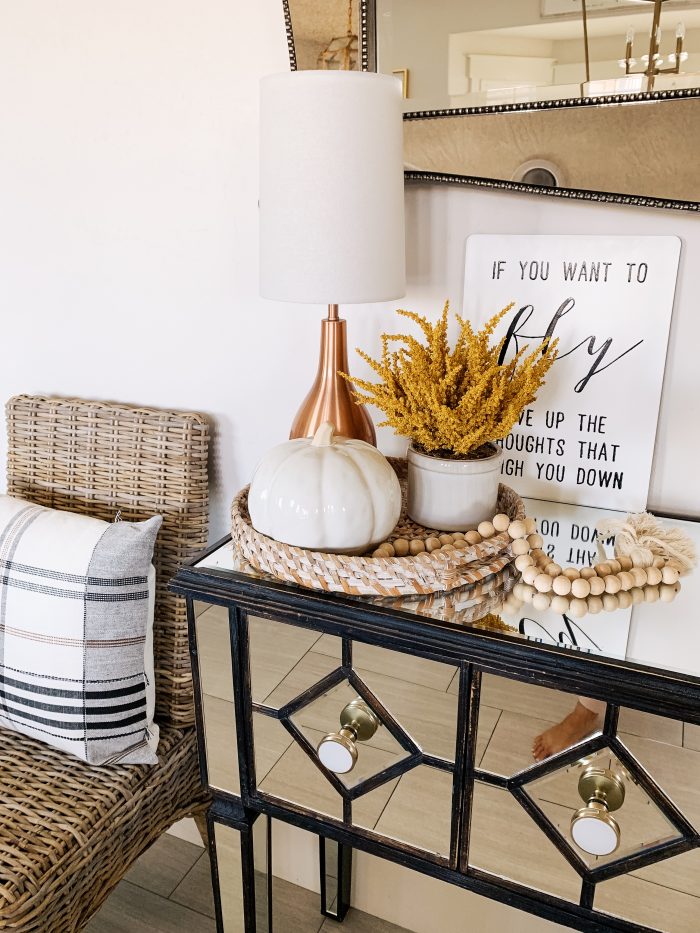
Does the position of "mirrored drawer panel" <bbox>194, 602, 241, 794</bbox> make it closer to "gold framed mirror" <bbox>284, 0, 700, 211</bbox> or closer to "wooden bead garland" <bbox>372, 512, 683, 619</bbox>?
"wooden bead garland" <bbox>372, 512, 683, 619</bbox>

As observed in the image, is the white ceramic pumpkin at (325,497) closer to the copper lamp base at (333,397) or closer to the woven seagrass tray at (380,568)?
the woven seagrass tray at (380,568)

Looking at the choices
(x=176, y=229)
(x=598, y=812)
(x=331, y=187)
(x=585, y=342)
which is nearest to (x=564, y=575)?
(x=598, y=812)

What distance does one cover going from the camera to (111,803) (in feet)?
3.60

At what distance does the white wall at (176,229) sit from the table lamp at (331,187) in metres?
0.21

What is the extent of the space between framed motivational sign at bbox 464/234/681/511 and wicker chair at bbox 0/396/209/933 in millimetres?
529

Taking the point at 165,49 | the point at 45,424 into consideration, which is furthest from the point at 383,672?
the point at 165,49

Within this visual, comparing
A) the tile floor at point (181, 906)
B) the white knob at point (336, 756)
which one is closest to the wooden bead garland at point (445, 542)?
the white knob at point (336, 756)

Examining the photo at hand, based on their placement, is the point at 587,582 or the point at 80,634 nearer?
the point at 587,582

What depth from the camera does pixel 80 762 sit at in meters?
1.16

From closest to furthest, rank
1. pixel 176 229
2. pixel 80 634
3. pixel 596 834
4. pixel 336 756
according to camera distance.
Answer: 1. pixel 596 834
2. pixel 336 756
3. pixel 80 634
4. pixel 176 229

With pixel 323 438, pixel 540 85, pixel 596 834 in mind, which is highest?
pixel 540 85

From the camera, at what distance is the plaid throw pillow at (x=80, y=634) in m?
1.14

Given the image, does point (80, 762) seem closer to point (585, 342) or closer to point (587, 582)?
point (587, 582)

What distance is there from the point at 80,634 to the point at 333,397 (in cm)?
53
